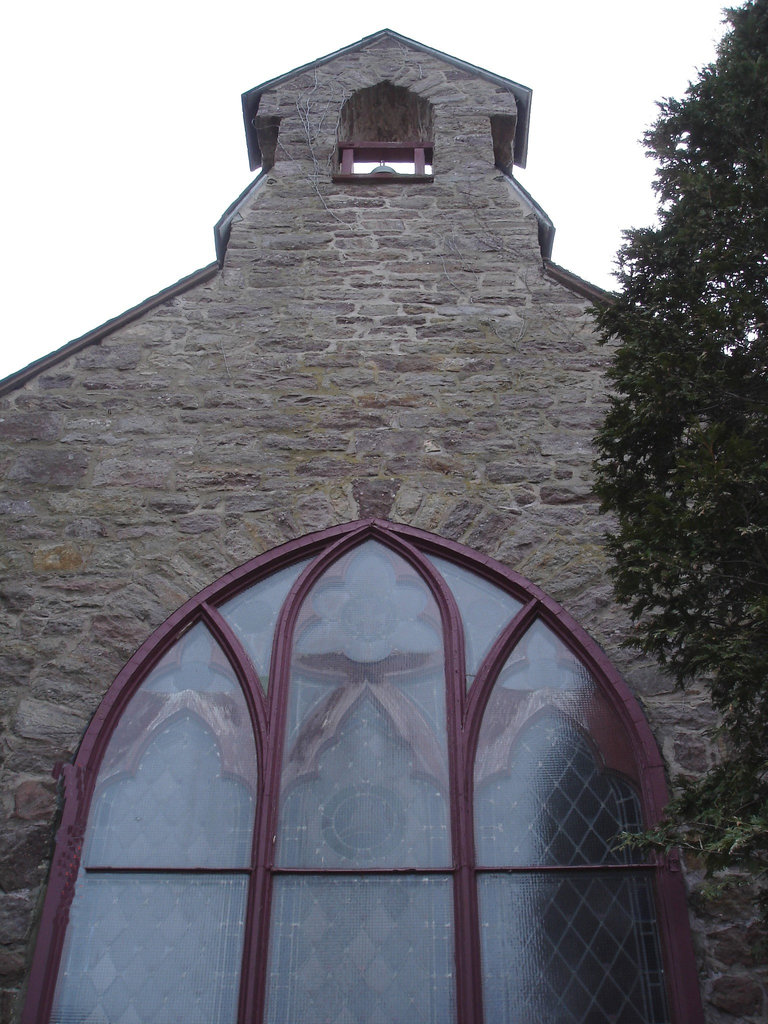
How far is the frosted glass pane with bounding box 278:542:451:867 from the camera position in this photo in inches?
183

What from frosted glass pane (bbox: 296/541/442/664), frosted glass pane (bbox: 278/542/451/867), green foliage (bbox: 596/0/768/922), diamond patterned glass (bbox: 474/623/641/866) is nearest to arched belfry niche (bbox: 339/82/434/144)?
green foliage (bbox: 596/0/768/922)

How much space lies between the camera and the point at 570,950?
435 centimetres

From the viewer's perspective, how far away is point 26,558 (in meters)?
5.53

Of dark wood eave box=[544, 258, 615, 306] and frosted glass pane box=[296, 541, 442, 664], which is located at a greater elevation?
dark wood eave box=[544, 258, 615, 306]

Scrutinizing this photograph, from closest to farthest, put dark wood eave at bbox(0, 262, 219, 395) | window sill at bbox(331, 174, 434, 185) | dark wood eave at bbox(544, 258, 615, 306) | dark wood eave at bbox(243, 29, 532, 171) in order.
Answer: dark wood eave at bbox(0, 262, 219, 395), dark wood eave at bbox(544, 258, 615, 306), window sill at bbox(331, 174, 434, 185), dark wood eave at bbox(243, 29, 532, 171)

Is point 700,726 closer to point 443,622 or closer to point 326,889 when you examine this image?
point 443,622

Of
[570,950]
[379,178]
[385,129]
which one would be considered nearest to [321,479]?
[570,950]

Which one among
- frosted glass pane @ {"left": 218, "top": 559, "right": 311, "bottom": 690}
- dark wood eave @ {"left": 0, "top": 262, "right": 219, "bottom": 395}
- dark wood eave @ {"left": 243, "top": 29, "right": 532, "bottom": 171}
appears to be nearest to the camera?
frosted glass pane @ {"left": 218, "top": 559, "right": 311, "bottom": 690}

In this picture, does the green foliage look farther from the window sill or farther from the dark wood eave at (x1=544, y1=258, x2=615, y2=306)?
the window sill

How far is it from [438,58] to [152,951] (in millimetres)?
7803

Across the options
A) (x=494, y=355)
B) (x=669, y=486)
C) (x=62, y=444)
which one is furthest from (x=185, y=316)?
(x=669, y=486)

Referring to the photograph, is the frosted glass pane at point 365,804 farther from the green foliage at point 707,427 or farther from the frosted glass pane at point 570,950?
the green foliage at point 707,427

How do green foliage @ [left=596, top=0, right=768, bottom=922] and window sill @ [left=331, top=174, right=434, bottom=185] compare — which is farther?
window sill @ [left=331, top=174, right=434, bottom=185]

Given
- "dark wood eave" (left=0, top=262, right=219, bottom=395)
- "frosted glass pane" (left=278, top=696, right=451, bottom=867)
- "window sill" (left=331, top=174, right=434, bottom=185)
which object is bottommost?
"frosted glass pane" (left=278, top=696, right=451, bottom=867)
